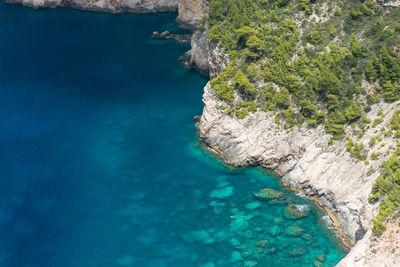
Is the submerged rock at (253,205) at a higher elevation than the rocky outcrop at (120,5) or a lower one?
lower

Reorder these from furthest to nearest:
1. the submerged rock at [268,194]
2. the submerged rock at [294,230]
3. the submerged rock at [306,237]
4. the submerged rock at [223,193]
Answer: the submerged rock at [223,193] < the submerged rock at [268,194] < the submerged rock at [294,230] < the submerged rock at [306,237]

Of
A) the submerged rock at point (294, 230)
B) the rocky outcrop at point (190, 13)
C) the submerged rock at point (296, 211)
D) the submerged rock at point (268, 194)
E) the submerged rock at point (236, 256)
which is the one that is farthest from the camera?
the rocky outcrop at point (190, 13)

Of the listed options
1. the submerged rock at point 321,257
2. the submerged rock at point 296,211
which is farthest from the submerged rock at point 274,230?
the submerged rock at point 321,257

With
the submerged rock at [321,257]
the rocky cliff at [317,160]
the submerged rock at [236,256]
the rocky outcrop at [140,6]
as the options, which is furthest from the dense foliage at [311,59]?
the rocky outcrop at [140,6]

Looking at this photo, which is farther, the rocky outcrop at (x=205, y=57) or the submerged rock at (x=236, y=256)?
the rocky outcrop at (x=205, y=57)

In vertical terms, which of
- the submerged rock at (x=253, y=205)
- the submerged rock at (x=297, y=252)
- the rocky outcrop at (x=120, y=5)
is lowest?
the submerged rock at (x=297, y=252)

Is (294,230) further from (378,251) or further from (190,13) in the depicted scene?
(190,13)

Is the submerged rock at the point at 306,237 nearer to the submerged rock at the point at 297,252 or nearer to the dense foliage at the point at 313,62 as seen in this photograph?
the submerged rock at the point at 297,252

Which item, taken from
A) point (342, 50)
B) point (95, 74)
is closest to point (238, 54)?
point (342, 50)
